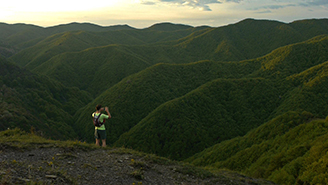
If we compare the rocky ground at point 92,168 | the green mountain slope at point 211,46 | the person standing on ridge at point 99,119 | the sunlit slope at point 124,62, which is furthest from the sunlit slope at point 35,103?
the green mountain slope at point 211,46

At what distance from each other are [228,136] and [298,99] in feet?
60.2

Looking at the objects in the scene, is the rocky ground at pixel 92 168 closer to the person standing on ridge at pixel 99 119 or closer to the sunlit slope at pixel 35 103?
the person standing on ridge at pixel 99 119

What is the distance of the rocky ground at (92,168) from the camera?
7934 mm

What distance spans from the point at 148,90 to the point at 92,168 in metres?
53.0

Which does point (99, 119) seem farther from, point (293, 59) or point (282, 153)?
point (293, 59)

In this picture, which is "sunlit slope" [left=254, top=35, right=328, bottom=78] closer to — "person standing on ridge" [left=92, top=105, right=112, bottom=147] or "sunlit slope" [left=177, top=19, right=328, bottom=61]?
"sunlit slope" [left=177, top=19, right=328, bottom=61]

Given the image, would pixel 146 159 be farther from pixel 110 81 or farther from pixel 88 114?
pixel 110 81

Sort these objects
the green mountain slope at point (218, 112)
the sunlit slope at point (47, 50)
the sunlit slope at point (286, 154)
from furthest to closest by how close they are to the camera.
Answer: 1. the sunlit slope at point (47, 50)
2. the green mountain slope at point (218, 112)
3. the sunlit slope at point (286, 154)

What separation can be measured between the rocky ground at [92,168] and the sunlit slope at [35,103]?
2882 cm

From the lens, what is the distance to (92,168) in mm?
9570

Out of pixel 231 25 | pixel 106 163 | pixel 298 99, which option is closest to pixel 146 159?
pixel 106 163

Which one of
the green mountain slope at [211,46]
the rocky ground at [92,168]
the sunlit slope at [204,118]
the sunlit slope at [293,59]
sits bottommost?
the sunlit slope at [204,118]

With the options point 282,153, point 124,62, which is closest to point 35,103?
point 282,153

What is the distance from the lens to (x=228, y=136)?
42469 millimetres
